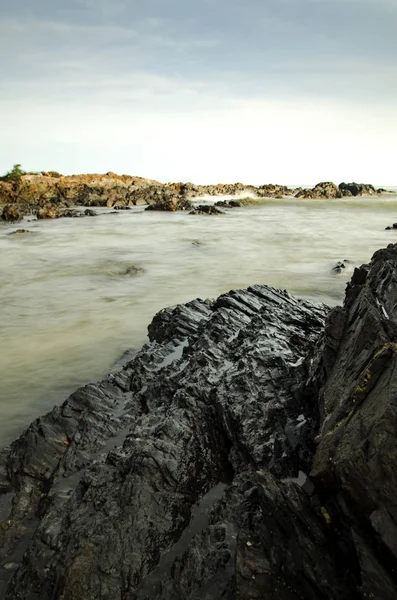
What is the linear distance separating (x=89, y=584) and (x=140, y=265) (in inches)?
582

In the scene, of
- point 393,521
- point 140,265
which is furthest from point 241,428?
point 140,265

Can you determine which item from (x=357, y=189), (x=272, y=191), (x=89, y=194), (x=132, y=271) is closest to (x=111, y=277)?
(x=132, y=271)

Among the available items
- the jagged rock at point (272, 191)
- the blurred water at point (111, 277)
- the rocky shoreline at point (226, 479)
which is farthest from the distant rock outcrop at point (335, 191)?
the rocky shoreline at point (226, 479)

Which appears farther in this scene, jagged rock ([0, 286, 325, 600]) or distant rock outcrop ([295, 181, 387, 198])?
distant rock outcrop ([295, 181, 387, 198])

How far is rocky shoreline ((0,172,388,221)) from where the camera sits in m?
41.1

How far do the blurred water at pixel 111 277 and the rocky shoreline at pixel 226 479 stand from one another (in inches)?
59.1

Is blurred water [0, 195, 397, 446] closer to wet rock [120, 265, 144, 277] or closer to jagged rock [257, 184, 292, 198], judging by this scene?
wet rock [120, 265, 144, 277]

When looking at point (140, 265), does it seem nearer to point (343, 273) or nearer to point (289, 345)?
point (343, 273)

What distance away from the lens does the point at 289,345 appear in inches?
225

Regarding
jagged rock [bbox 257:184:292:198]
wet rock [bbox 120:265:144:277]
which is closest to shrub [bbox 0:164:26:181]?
jagged rock [bbox 257:184:292:198]

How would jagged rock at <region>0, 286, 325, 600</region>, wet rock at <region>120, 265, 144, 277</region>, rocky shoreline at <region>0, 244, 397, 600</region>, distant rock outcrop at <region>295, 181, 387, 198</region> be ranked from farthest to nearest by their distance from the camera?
distant rock outcrop at <region>295, 181, 387, 198</region> < wet rock at <region>120, 265, 144, 277</region> < jagged rock at <region>0, 286, 325, 600</region> < rocky shoreline at <region>0, 244, 397, 600</region>

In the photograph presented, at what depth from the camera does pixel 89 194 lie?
171 ft

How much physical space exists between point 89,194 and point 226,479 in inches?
2078

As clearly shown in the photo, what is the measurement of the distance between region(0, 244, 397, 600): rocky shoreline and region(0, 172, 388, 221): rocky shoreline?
33.3 meters
